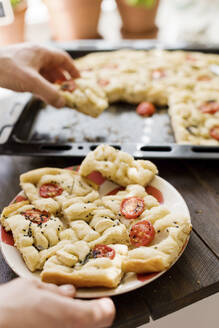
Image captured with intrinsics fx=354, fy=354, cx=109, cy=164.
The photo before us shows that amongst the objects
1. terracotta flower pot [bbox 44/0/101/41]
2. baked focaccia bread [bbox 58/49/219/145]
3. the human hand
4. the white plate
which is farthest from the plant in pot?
the human hand

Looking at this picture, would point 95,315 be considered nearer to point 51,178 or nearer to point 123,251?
point 123,251

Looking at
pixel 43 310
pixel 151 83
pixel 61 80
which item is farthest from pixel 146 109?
pixel 43 310

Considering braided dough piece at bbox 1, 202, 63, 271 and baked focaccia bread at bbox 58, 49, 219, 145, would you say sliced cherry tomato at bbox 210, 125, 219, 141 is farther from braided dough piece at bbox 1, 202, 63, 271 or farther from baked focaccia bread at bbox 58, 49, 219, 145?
braided dough piece at bbox 1, 202, 63, 271

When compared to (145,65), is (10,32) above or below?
→ above

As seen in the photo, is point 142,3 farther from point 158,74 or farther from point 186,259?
point 186,259

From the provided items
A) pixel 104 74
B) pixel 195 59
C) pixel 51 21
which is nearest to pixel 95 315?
pixel 104 74
